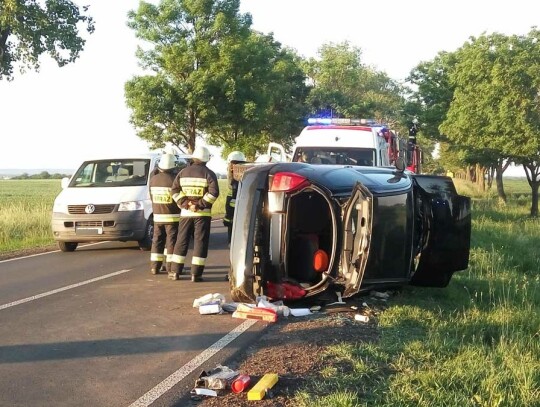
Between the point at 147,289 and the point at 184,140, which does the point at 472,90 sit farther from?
the point at 147,289

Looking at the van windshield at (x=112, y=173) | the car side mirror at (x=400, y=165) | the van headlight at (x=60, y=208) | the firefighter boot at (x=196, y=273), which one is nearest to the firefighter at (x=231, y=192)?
the firefighter boot at (x=196, y=273)


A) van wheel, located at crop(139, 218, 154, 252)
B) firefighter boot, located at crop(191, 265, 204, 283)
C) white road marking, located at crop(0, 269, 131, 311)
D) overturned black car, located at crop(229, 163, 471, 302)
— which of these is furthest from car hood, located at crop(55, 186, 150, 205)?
overturned black car, located at crop(229, 163, 471, 302)

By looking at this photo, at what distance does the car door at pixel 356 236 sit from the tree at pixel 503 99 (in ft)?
81.3

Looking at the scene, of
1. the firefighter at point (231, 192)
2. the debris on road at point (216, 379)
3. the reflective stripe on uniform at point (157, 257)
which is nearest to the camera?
the debris on road at point (216, 379)

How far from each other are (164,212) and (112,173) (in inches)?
166

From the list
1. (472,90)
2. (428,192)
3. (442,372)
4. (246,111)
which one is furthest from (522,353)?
(472,90)

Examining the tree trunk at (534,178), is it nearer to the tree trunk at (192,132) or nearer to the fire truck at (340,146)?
the tree trunk at (192,132)

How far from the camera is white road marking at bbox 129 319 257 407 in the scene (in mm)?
4722

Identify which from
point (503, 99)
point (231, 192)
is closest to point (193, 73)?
point (503, 99)

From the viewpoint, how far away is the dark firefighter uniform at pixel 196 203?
955 centimetres

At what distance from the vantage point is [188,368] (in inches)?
214

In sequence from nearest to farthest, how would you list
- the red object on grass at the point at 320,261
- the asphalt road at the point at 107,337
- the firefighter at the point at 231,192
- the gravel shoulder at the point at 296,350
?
the gravel shoulder at the point at 296,350
the asphalt road at the point at 107,337
the red object on grass at the point at 320,261
the firefighter at the point at 231,192

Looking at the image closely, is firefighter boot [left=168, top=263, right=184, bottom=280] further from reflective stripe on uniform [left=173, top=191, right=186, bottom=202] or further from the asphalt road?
reflective stripe on uniform [left=173, top=191, right=186, bottom=202]

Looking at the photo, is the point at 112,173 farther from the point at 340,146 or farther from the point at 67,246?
the point at 340,146
